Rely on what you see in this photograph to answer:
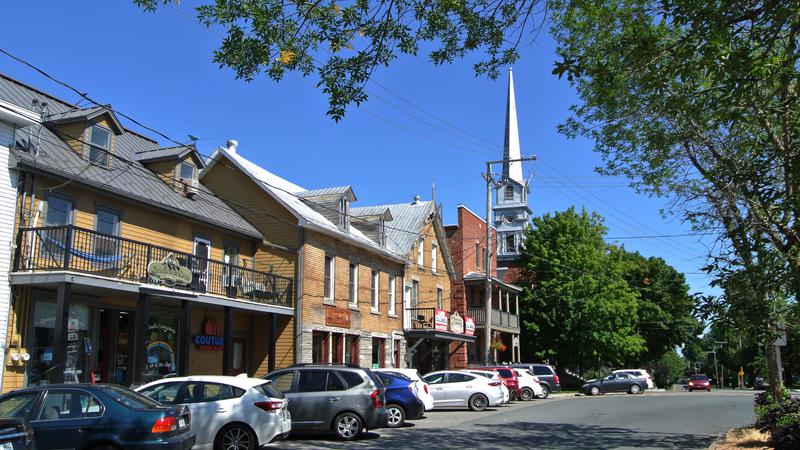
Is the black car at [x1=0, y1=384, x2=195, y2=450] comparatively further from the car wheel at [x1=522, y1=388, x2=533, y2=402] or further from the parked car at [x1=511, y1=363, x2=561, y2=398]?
the parked car at [x1=511, y1=363, x2=561, y2=398]

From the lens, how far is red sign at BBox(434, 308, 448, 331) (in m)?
33.6

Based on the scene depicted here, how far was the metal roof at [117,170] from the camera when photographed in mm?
17094

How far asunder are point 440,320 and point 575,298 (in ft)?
55.0

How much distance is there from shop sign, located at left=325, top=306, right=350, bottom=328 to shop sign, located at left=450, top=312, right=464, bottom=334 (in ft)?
29.1

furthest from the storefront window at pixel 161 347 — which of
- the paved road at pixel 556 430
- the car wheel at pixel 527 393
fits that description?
the car wheel at pixel 527 393

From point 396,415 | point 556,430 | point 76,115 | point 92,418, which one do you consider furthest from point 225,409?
point 76,115

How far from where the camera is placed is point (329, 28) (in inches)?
328

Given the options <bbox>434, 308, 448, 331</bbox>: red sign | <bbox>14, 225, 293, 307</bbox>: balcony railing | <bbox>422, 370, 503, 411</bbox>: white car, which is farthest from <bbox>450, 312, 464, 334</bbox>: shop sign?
<bbox>14, 225, 293, 307</bbox>: balcony railing

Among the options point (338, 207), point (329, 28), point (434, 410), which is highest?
point (338, 207)

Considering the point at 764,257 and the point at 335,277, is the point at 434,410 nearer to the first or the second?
the point at 335,277

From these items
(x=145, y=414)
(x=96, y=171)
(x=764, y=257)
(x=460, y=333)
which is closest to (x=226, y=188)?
(x=96, y=171)

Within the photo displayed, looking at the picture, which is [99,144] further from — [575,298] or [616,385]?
[575,298]

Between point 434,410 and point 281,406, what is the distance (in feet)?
42.7

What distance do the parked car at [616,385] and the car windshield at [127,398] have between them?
36171mm
